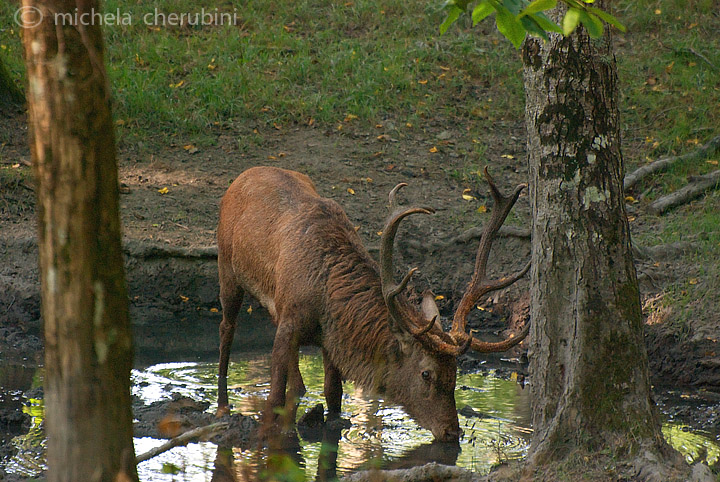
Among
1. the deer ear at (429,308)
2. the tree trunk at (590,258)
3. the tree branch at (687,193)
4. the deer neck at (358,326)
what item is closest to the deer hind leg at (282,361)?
the deer neck at (358,326)

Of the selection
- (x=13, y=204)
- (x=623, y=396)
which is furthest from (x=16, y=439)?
(x=13, y=204)

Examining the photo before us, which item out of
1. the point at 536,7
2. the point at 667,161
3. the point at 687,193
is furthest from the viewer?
the point at 667,161

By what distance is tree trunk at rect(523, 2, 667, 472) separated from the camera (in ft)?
14.3

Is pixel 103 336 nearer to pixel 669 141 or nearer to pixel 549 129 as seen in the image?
pixel 549 129

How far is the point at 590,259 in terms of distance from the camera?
438cm

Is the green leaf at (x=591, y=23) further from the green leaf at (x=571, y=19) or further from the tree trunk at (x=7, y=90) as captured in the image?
the tree trunk at (x=7, y=90)

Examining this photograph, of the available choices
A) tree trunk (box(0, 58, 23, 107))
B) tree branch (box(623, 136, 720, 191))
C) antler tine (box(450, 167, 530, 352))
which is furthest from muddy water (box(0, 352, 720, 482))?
tree trunk (box(0, 58, 23, 107))

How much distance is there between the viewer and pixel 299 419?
254 inches

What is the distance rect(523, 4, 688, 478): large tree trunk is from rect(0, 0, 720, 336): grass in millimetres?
6387

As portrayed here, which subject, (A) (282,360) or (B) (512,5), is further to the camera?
(A) (282,360)

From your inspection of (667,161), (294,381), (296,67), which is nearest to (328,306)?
(294,381)

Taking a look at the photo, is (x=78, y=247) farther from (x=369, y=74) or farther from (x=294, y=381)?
(x=369, y=74)

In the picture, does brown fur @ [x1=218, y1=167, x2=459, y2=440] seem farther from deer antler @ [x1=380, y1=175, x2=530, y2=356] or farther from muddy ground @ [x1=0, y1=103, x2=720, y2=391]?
muddy ground @ [x1=0, y1=103, x2=720, y2=391]

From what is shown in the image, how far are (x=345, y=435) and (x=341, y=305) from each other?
913 millimetres
